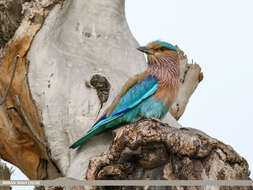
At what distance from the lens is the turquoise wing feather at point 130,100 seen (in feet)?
12.5

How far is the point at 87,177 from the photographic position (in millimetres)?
3338

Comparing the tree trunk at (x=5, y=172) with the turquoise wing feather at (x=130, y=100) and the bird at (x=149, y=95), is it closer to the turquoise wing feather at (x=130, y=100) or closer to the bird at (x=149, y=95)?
the bird at (x=149, y=95)

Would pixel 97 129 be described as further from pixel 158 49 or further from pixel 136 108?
pixel 158 49

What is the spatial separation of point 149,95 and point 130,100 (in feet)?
0.45

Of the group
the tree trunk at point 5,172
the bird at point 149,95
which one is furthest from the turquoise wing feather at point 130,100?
the tree trunk at point 5,172

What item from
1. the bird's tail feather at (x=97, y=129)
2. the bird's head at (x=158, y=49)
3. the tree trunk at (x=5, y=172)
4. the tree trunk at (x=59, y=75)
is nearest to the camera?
the bird's tail feather at (x=97, y=129)

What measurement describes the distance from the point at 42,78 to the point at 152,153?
1.62 meters

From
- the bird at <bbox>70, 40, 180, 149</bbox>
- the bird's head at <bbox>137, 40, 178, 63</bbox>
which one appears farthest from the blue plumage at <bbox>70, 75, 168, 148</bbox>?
the bird's head at <bbox>137, 40, 178, 63</bbox>

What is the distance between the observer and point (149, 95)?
3.81 metres

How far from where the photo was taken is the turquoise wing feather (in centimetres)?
380

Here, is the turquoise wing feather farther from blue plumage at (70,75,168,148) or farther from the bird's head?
the bird's head

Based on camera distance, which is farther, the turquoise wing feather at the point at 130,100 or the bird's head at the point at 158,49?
the bird's head at the point at 158,49

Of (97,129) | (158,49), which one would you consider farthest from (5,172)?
(158,49)

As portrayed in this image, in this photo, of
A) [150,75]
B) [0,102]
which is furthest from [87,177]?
[0,102]
